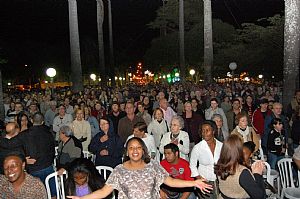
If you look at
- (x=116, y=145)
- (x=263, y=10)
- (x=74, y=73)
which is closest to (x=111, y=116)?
(x=116, y=145)

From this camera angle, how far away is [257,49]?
23484 millimetres

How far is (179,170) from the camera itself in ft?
17.4

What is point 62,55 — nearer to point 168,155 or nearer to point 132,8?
point 132,8

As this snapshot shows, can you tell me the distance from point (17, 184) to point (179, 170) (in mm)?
2396

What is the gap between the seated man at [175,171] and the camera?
17.3ft

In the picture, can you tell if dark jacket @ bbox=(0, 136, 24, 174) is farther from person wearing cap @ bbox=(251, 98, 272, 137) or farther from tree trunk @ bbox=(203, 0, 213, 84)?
tree trunk @ bbox=(203, 0, 213, 84)

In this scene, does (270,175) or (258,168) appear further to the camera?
(270,175)

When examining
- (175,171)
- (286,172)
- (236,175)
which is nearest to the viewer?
(236,175)

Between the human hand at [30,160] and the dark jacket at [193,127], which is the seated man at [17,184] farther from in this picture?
the dark jacket at [193,127]

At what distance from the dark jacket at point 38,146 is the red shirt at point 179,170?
225 cm

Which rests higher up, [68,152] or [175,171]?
[68,152]

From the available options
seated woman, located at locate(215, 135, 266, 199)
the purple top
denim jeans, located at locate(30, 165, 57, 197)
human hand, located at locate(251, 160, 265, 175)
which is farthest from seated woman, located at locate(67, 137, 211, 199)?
denim jeans, located at locate(30, 165, 57, 197)

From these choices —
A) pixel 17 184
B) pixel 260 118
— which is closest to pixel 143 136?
pixel 17 184

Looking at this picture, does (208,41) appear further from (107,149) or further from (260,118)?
(107,149)
